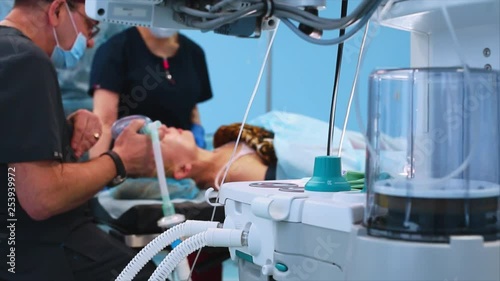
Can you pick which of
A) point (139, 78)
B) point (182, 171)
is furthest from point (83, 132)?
point (139, 78)

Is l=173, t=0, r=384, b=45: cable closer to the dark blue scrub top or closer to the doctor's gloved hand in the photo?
the doctor's gloved hand

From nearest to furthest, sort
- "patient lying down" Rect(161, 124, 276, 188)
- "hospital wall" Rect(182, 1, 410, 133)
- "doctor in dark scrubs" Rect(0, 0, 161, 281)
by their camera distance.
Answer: "doctor in dark scrubs" Rect(0, 0, 161, 281)
"patient lying down" Rect(161, 124, 276, 188)
"hospital wall" Rect(182, 1, 410, 133)

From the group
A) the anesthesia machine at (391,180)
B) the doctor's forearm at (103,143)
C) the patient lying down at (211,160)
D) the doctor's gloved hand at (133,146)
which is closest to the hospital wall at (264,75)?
the patient lying down at (211,160)

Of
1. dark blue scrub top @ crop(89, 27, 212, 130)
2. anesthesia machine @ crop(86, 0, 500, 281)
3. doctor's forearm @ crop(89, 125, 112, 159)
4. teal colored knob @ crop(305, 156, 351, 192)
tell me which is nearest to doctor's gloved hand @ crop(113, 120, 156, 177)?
doctor's forearm @ crop(89, 125, 112, 159)

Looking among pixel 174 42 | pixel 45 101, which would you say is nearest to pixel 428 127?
pixel 45 101

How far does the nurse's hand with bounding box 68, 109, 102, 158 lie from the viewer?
5.75ft

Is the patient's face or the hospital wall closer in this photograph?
the patient's face

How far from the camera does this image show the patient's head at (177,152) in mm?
2084

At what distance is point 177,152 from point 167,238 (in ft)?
4.16

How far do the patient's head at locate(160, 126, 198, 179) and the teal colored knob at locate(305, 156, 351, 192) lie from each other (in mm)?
A: 1358

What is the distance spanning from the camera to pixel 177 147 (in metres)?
2.11

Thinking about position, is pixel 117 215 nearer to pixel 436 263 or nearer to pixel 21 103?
pixel 21 103

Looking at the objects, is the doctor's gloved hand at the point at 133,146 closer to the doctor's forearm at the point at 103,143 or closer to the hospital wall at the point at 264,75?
the doctor's forearm at the point at 103,143

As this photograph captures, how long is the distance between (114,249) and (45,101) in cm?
48
